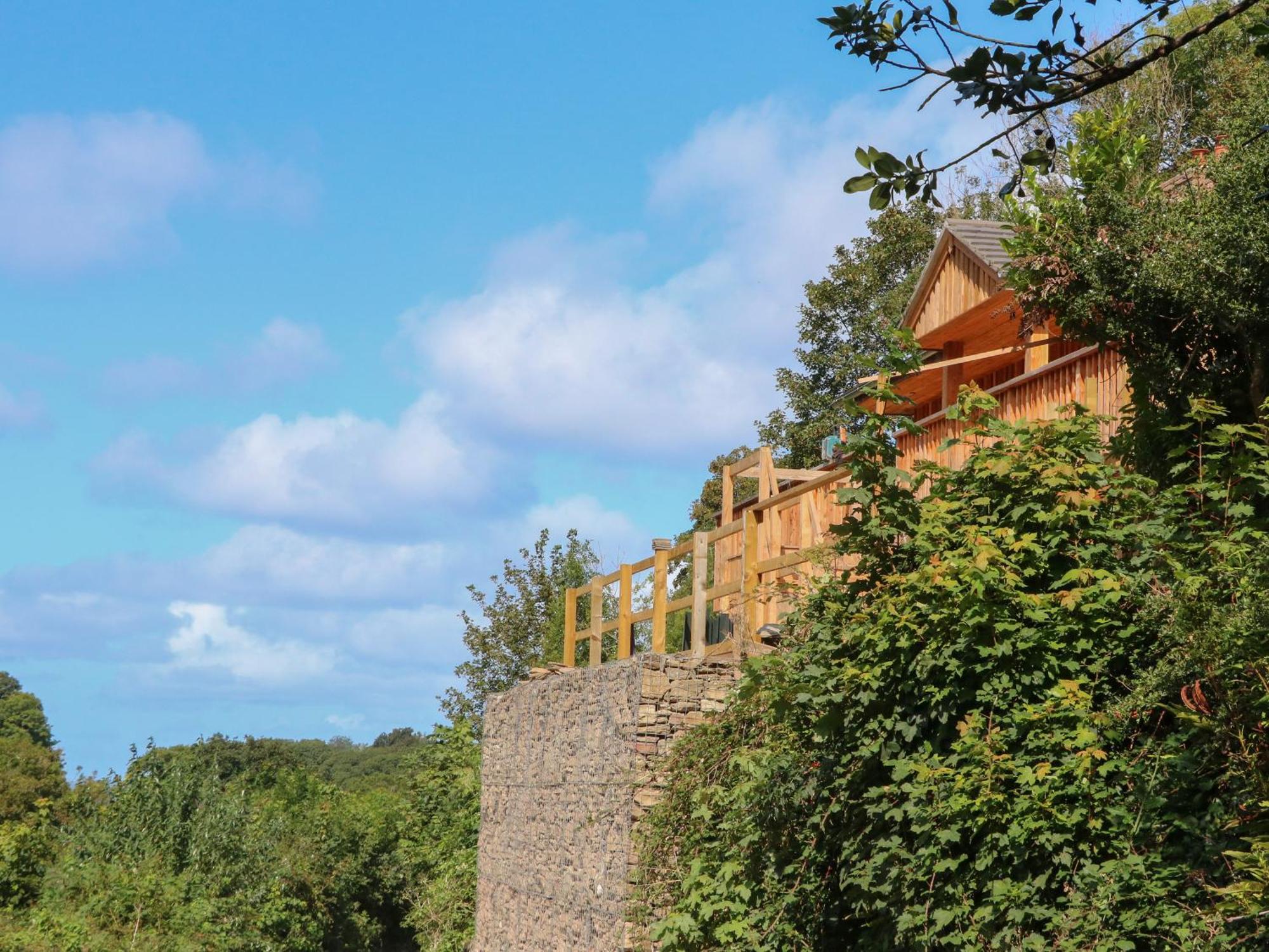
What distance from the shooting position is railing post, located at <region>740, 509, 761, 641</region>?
40.0 ft

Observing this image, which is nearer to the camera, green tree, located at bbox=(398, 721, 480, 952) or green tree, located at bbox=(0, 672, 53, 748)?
green tree, located at bbox=(398, 721, 480, 952)

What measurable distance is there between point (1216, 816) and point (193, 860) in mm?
20030

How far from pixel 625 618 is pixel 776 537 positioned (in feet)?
8.35

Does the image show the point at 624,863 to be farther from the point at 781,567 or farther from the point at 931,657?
the point at 931,657

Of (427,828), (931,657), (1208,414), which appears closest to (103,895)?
(427,828)

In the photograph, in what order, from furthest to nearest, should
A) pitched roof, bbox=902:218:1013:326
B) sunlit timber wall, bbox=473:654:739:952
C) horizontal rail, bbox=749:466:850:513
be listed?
1. pitched roof, bbox=902:218:1013:326
2. sunlit timber wall, bbox=473:654:739:952
3. horizontal rail, bbox=749:466:850:513

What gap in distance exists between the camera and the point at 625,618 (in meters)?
14.4

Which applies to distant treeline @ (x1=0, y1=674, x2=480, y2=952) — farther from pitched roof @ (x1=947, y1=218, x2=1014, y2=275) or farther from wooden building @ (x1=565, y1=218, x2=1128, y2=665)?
pitched roof @ (x1=947, y1=218, x2=1014, y2=275)

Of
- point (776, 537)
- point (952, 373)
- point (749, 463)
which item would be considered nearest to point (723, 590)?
point (776, 537)

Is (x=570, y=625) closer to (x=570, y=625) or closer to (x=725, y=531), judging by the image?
(x=570, y=625)

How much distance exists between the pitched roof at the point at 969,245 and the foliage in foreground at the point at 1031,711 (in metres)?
9.02

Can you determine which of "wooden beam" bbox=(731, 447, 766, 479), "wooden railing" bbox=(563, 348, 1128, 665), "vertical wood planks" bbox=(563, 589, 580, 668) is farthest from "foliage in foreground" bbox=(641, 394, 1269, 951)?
"vertical wood planks" bbox=(563, 589, 580, 668)

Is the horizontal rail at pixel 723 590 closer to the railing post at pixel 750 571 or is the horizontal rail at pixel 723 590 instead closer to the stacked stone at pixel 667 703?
the railing post at pixel 750 571

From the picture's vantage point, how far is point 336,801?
34906 millimetres
